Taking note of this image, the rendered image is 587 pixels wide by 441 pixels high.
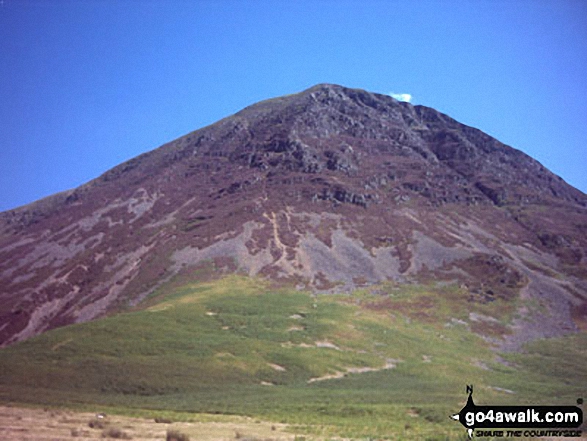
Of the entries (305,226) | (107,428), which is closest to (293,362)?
(107,428)

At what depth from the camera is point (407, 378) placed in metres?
Answer: 55.9

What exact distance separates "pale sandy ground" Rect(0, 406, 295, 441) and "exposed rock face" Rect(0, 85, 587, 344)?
258 feet

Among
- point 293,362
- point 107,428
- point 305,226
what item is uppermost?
point 305,226

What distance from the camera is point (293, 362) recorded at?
56.6 metres

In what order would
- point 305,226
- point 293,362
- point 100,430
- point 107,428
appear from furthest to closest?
point 305,226 → point 293,362 → point 107,428 → point 100,430

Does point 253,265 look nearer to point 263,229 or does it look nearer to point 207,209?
point 263,229

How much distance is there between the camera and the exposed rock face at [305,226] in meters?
111

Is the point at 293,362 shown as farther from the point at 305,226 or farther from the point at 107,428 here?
the point at 305,226

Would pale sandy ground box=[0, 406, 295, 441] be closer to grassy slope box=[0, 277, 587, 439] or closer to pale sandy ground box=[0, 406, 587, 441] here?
pale sandy ground box=[0, 406, 587, 441]

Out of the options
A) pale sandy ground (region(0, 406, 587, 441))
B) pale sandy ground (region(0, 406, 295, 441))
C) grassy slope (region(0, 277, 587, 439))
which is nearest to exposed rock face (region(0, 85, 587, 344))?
grassy slope (region(0, 277, 587, 439))

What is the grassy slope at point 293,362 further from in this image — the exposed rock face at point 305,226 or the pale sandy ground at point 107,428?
the exposed rock face at point 305,226

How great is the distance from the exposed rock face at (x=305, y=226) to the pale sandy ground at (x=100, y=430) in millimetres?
78657

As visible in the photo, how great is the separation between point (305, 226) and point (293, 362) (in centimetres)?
7408

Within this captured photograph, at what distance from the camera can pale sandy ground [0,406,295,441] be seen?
61.9 feet
